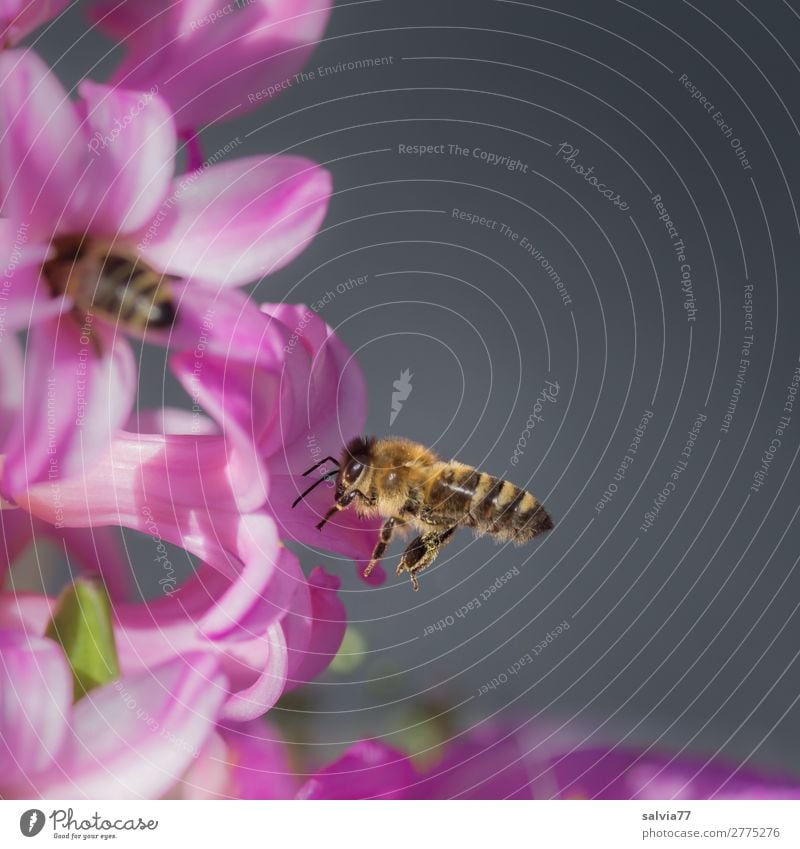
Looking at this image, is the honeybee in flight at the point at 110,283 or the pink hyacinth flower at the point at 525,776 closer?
Answer: the honeybee in flight at the point at 110,283

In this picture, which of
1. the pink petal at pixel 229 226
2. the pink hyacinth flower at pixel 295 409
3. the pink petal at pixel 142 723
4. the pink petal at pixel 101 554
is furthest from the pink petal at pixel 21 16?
the pink petal at pixel 142 723

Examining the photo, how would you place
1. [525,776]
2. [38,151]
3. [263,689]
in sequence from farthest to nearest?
[525,776] → [263,689] → [38,151]

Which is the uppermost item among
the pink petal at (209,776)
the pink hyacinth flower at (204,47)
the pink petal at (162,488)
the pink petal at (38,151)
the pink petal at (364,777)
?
the pink hyacinth flower at (204,47)

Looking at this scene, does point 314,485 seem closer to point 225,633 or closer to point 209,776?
point 225,633

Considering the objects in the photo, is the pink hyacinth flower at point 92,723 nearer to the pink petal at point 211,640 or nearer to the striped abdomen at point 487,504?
the pink petal at point 211,640

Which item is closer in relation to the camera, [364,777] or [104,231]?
[104,231]

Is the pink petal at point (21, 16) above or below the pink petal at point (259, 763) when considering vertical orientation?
above
